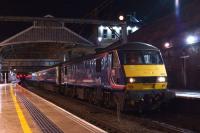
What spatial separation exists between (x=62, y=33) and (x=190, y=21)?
2576cm

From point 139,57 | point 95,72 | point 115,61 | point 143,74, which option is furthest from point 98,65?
point 143,74

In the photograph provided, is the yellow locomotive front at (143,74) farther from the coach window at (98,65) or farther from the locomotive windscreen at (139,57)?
the coach window at (98,65)

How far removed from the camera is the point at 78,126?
13.6 metres

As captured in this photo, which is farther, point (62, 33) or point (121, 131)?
point (62, 33)

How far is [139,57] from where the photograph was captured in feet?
64.8

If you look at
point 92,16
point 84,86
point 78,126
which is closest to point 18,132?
point 78,126

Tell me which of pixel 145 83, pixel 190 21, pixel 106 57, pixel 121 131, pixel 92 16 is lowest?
pixel 121 131

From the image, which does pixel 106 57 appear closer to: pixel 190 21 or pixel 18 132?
pixel 18 132

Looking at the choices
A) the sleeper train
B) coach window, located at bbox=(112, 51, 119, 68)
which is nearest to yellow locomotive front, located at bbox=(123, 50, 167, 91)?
the sleeper train

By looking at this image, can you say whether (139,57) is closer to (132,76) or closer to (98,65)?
(132,76)

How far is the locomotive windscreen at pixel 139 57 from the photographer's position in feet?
64.1

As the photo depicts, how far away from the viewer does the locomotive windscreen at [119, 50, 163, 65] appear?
19.5 metres

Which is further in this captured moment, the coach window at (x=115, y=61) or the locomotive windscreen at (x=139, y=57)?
the coach window at (x=115, y=61)

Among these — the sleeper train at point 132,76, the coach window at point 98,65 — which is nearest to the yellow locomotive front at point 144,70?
the sleeper train at point 132,76
